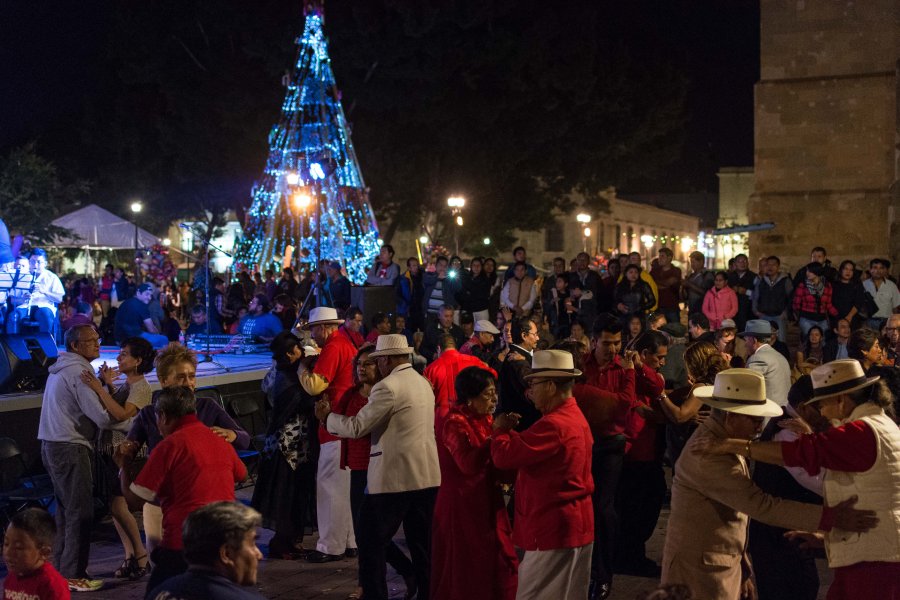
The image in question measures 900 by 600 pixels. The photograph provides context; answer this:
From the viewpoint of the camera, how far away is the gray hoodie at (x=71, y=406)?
24.0ft

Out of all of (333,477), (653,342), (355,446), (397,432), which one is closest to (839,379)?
(397,432)

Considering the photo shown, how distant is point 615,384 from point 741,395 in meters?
2.70

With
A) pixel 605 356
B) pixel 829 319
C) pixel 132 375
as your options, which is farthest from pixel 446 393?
pixel 829 319

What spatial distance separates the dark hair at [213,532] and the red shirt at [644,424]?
439 centimetres

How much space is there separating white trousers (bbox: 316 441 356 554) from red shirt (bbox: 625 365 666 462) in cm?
230

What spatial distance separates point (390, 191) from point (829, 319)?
23506 millimetres

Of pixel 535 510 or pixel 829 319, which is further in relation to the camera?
pixel 829 319

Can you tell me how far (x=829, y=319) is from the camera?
15.0 m

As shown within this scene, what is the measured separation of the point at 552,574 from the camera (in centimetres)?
547

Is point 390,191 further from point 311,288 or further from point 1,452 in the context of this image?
point 1,452

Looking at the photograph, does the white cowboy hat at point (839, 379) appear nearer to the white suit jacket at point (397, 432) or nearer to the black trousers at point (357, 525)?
the white suit jacket at point (397, 432)

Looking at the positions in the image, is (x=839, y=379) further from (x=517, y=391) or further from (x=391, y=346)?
(x=517, y=391)

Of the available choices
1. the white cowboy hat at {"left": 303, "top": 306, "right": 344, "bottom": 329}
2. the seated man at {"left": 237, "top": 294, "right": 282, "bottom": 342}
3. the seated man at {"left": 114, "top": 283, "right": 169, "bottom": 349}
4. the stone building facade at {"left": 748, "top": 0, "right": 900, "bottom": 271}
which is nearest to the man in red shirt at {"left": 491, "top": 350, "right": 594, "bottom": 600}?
the white cowboy hat at {"left": 303, "top": 306, "right": 344, "bottom": 329}

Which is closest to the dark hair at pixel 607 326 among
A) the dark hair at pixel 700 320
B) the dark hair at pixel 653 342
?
the dark hair at pixel 653 342
